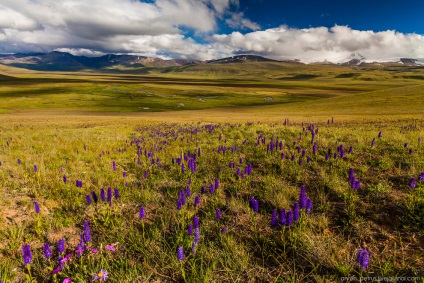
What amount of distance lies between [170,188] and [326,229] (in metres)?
4.03

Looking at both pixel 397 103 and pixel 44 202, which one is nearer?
pixel 44 202

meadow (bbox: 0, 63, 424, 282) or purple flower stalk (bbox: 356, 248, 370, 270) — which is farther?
meadow (bbox: 0, 63, 424, 282)

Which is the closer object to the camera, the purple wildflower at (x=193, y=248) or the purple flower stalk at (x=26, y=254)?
the purple flower stalk at (x=26, y=254)

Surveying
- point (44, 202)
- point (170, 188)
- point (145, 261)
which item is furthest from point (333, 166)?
point (44, 202)

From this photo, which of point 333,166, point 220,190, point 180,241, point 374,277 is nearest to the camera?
point 374,277

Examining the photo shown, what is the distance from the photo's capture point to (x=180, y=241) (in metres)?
4.20

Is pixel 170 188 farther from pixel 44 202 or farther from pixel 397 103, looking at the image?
pixel 397 103

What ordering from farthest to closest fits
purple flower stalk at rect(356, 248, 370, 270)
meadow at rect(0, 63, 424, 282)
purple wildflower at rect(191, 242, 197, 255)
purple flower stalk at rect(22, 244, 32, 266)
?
purple wildflower at rect(191, 242, 197, 255) → meadow at rect(0, 63, 424, 282) → purple flower stalk at rect(22, 244, 32, 266) → purple flower stalk at rect(356, 248, 370, 270)

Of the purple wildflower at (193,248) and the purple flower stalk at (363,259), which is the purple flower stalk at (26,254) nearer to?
the purple wildflower at (193,248)

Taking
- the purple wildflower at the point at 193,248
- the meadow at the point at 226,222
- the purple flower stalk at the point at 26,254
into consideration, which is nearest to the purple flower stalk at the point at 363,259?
the meadow at the point at 226,222

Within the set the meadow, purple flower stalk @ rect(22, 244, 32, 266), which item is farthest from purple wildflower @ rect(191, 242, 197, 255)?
purple flower stalk @ rect(22, 244, 32, 266)

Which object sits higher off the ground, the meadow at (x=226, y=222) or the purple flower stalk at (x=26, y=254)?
the purple flower stalk at (x=26, y=254)

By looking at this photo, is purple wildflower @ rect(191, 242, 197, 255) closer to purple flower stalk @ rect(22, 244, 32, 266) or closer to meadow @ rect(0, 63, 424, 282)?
A: meadow @ rect(0, 63, 424, 282)

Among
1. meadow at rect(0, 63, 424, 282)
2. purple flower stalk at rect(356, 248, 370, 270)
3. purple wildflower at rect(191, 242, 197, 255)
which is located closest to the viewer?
purple flower stalk at rect(356, 248, 370, 270)
